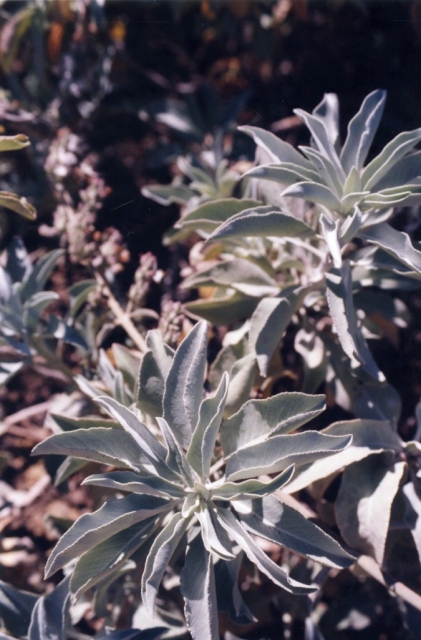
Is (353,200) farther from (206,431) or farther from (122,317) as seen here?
(122,317)

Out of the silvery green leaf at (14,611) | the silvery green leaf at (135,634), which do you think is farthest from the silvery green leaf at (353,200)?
the silvery green leaf at (14,611)

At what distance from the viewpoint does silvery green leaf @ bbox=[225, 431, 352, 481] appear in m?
0.99

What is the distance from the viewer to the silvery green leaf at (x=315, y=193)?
109 cm

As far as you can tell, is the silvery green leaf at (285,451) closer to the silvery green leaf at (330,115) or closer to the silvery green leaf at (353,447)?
the silvery green leaf at (353,447)

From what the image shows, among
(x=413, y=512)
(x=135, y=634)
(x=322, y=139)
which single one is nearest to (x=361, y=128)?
(x=322, y=139)

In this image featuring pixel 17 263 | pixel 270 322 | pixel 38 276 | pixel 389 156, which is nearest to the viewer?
pixel 389 156

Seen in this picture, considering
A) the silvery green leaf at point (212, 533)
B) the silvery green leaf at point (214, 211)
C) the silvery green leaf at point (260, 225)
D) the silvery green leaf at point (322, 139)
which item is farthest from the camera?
the silvery green leaf at point (214, 211)

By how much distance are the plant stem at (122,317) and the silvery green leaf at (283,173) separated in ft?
2.08

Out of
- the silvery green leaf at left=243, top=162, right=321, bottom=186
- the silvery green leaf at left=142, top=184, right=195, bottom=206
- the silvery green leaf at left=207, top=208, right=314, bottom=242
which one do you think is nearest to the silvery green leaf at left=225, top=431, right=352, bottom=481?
the silvery green leaf at left=207, top=208, right=314, bottom=242

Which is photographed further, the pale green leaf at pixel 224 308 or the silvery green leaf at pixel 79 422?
the pale green leaf at pixel 224 308

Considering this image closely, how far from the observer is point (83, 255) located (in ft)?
5.37

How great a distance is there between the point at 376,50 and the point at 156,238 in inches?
49.6

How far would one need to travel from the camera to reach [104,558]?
1.08 metres

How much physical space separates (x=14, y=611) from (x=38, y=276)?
890mm
